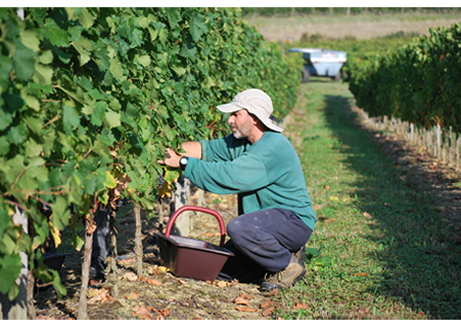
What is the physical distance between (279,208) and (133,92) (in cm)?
155

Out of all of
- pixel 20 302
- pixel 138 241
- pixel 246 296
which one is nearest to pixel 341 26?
pixel 246 296

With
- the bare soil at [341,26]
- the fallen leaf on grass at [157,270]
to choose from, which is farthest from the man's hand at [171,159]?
the bare soil at [341,26]

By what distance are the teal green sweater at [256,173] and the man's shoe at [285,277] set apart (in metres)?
0.37

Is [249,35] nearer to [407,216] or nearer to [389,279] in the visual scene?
[407,216]

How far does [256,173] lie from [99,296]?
1428 millimetres

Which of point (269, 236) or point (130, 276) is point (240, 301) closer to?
point (269, 236)

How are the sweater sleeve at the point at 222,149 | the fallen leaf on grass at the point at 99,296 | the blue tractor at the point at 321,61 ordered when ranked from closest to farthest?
the fallen leaf on grass at the point at 99,296 < the sweater sleeve at the point at 222,149 < the blue tractor at the point at 321,61

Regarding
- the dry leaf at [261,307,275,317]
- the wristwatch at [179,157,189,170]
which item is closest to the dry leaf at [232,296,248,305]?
the dry leaf at [261,307,275,317]

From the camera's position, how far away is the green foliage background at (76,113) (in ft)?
6.09

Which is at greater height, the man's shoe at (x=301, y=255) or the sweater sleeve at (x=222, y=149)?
the sweater sleeve at (x=222, y=149)

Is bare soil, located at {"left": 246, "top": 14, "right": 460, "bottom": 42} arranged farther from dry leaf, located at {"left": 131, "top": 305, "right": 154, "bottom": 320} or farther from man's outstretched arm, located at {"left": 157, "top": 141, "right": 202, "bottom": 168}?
dry leaf, located at {"left": 131, "top": 305, "right": 154, "bottom": 320}

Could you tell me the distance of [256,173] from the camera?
3.53m

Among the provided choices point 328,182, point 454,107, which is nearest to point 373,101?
point 454,107

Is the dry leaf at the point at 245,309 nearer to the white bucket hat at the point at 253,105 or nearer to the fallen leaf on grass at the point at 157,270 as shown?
the fallen leaf on grass at the point at 157,270
